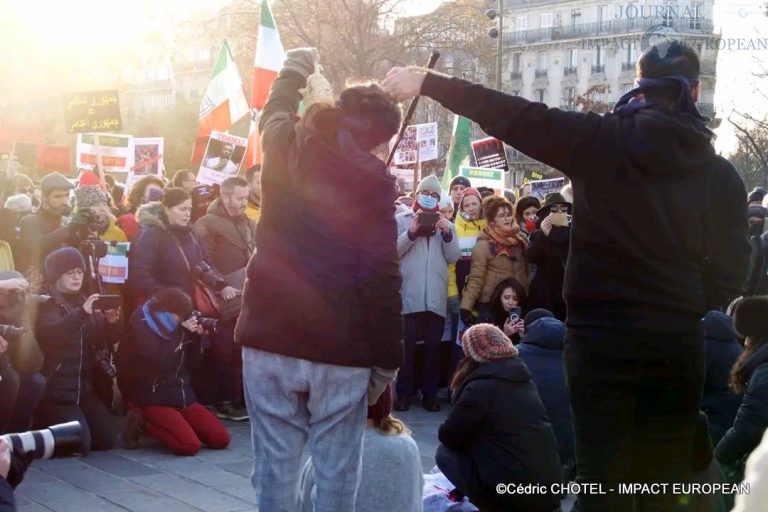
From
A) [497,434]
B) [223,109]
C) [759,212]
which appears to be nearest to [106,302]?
[497,434]

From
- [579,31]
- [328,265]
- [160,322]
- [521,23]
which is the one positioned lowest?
[160,322]

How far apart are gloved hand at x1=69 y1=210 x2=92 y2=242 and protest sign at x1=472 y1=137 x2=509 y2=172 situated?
7.07 metres

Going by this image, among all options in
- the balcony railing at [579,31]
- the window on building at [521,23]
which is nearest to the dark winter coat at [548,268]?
the balcony railing at [579,31]

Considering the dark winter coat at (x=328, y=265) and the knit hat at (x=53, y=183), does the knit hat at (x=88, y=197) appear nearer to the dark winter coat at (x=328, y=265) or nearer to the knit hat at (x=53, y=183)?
the knit hat at (x=53, y=183)

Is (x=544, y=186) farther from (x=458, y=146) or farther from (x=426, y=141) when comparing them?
(x=426, y=141)

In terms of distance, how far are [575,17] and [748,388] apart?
76.8 meters

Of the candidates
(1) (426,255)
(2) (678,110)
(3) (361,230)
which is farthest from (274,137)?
(1) (426,255)

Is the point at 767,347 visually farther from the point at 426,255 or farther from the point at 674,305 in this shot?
the point at 426,255

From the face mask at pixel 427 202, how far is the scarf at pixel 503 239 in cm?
63

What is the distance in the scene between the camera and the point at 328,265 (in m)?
3.80

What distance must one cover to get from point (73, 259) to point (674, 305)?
16.5 feet

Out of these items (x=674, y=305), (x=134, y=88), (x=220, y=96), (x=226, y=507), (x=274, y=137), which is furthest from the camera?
(x=134, y=88)

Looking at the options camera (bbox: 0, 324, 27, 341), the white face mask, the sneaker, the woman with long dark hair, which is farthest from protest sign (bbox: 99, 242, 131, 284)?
the woman with long dark hair

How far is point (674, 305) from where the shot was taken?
360 centimetres
